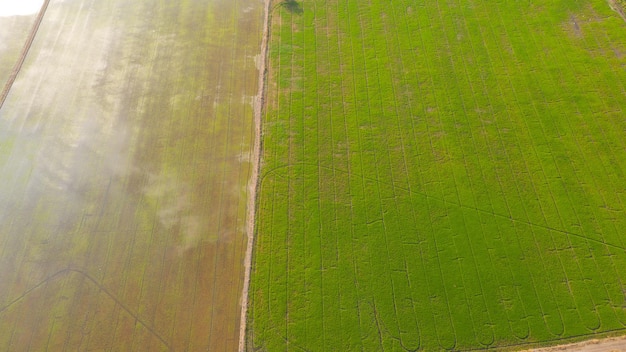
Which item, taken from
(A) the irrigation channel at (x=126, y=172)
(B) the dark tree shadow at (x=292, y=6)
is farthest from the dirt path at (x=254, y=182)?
(B) the dark tree shadow at (x=292, y=6)

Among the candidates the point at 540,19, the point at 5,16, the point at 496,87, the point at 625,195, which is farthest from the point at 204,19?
the point at 625,195

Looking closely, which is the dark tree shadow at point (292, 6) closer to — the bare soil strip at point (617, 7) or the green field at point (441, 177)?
the green field at point (441, 177)

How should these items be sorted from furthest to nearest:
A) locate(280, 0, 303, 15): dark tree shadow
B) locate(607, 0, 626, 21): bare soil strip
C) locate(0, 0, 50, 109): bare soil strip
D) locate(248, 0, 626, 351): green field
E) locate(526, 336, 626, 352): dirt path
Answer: locate(280, 0, 303, 15): dark tree shadow < locate(607, 0, 626, 21): bare soil strip < locate(0, 0, 50, 109): bare soil strip < locate(248, 0, 626, 351): green field < locate(526, 336, 626, 352): dirt path

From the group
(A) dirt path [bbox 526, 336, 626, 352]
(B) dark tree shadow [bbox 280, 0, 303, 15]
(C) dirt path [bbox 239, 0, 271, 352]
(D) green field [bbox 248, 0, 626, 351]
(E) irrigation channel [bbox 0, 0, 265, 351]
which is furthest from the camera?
(B) dark tree shadow [bbox 280, 0, 303, 15]

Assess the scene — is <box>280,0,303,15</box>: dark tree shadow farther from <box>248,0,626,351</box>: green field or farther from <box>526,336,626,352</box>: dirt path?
<box>526,336,626,352</box>: dirt path

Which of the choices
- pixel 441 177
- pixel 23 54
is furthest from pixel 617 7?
pixel 23 54

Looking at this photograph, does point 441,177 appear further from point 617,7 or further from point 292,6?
point 617,7

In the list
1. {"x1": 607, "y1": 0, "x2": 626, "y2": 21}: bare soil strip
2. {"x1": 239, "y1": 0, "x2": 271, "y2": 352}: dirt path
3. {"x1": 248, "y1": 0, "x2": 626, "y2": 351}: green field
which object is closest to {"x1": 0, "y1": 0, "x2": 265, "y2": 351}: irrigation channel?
{"x1": 239, "y1": 0, "x2": 271, "y2": 352}: dirt path

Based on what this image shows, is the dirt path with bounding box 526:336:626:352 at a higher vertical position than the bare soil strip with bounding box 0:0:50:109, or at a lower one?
lower

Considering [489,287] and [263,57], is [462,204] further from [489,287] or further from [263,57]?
[263,57]
